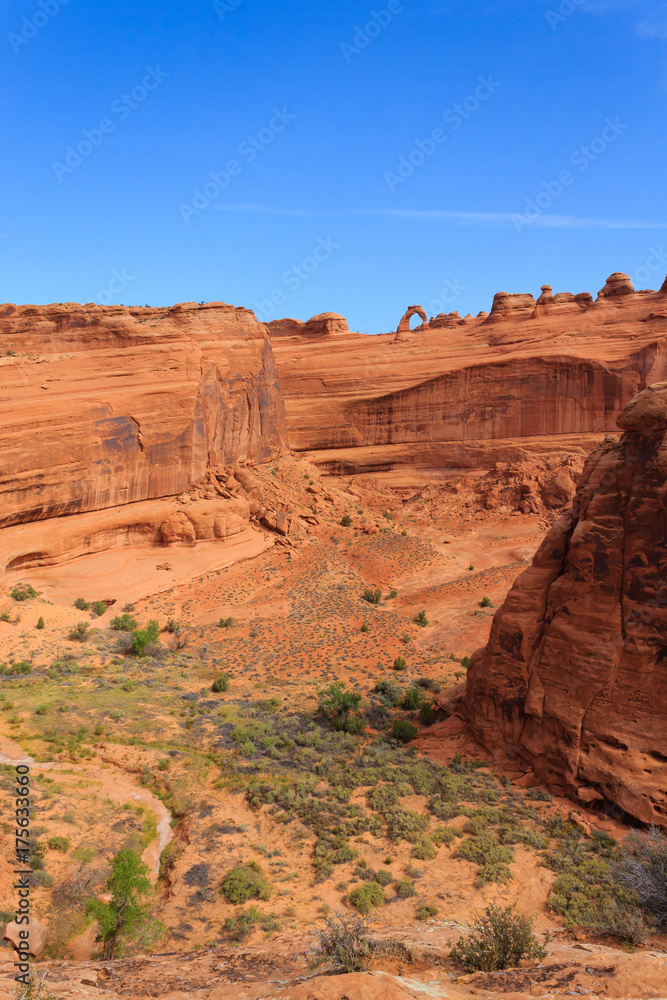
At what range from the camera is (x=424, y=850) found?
482 inches

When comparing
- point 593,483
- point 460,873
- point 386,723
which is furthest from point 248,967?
point 593,483

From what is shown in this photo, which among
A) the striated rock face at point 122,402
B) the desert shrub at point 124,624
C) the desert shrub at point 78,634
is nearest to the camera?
the desert shrub at point 78,634

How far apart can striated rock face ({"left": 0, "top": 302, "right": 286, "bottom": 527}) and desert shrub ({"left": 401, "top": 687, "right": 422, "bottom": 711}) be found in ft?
55.5

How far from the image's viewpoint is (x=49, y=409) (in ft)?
87.1

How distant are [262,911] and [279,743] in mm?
6151

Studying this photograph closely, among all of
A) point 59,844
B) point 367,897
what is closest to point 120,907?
point 59,844

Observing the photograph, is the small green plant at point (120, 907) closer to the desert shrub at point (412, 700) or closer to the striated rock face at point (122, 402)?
the desert shrub at point (412, 700)

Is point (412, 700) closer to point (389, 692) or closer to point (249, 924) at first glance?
point (389, 692)

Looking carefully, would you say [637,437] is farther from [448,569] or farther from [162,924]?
[448,569]

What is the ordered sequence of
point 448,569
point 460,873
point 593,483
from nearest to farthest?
point 460,873
point 593,483
point 448,569

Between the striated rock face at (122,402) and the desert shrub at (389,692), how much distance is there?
15.8 meters

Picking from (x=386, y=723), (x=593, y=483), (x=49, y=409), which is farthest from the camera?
(x=49, y=409)

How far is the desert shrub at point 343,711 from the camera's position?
17703 mm

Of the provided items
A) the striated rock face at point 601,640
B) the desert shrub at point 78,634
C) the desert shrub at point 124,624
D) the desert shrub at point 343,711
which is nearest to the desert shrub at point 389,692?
the desert shrub at point 343,711
